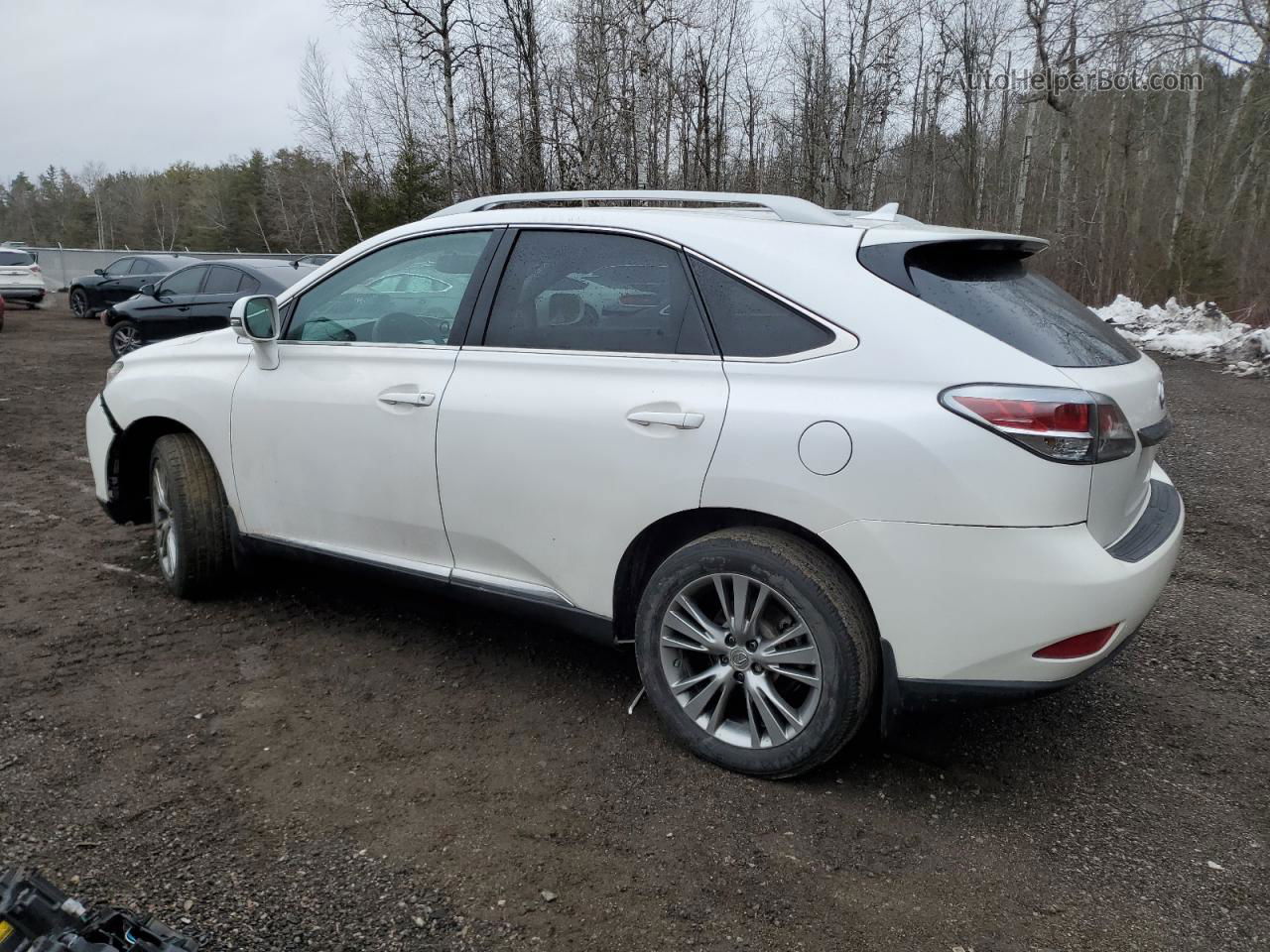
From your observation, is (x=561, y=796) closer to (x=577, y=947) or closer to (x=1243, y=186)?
(x=577, y=947)

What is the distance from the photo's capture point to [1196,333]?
47.3 feet

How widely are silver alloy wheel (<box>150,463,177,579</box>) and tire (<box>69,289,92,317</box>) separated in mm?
20927

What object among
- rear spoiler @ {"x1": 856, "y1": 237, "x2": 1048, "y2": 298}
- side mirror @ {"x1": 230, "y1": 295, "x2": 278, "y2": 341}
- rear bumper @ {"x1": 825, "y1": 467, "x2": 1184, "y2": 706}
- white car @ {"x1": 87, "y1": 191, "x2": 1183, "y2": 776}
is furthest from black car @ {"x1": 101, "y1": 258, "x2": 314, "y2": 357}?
rear bumper @ {"x1": 825, "y1": 467, "x2": 1184, "y2": 706}

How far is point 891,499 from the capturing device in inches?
101

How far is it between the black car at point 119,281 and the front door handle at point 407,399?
1766 cm

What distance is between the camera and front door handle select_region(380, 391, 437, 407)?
341cm

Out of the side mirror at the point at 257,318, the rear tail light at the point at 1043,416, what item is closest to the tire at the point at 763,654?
the rear tail light at the point at 1043,416

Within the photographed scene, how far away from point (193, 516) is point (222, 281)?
1024cm

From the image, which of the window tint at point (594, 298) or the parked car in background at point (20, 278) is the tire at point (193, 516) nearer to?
the window tint at point (594, 298)

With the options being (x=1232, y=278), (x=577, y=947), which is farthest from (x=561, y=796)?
(x=1232, y=278)

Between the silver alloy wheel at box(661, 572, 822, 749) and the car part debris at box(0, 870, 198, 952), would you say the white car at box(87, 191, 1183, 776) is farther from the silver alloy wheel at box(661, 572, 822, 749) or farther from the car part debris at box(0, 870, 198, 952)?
the car part debris at box(0, 870, 198, 952)

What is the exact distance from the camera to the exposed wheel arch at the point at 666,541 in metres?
2.81

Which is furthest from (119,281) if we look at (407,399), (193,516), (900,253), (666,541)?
(900,253)

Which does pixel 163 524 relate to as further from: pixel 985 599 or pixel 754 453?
pixel 985 599
